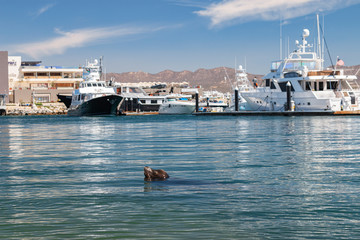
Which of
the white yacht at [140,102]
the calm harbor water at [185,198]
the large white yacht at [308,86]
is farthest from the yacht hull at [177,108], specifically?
the calm harbor water at [185,198]

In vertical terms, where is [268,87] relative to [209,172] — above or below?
above

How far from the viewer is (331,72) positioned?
2704 inches

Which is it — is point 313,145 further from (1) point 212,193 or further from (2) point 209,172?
(1) point 212,193

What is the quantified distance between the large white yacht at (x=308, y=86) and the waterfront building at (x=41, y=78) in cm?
8448

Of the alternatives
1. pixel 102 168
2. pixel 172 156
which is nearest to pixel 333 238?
pixel 102 168

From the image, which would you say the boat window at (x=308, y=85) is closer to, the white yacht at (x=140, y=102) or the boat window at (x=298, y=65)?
the boat window at (x=298, y=65)

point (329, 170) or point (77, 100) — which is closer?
point (329, 170)

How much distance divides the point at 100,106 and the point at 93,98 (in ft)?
5.79

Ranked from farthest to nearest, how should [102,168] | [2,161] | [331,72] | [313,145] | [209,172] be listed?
1. [331,72]
2. [313,145]
3. [2,161]
4. [102,168]
5. [209,172]

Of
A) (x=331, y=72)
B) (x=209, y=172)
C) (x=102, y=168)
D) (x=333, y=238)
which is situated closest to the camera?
(x=333, y=238)

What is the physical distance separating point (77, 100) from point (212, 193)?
Result: 83.6 m

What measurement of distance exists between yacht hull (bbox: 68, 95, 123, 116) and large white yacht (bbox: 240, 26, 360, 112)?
25.7 metres

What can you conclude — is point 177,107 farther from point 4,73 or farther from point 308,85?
point 4,73

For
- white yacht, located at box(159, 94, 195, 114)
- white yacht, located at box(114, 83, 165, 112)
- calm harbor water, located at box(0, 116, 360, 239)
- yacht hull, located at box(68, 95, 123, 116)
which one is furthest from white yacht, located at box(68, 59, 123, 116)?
calm harbor water, located at box(0, 116, 360, 239)
